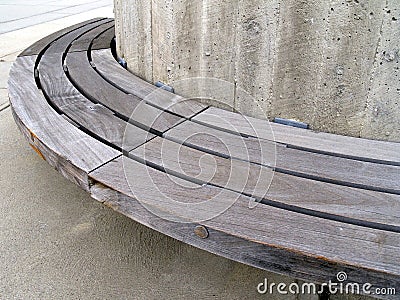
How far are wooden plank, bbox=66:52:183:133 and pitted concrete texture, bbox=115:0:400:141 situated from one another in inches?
11.0

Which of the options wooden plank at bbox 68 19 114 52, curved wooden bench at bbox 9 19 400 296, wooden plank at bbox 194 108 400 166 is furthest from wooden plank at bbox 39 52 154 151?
wooden plank at bbox 68 19 114 52

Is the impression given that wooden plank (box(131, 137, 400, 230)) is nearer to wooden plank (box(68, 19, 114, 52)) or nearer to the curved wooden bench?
the curved wooden bench

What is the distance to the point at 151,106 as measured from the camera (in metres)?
1.84

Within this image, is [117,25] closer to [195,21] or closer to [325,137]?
[195,21]

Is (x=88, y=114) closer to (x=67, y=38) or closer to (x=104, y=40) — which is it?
(x=104, y=40)

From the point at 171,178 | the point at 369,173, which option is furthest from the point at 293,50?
the point at 171,178

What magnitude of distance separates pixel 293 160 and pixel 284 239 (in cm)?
41

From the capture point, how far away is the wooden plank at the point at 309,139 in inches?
59.1

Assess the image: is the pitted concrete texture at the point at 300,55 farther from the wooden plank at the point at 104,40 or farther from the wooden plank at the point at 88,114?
the wooden plank at the point at 104,40

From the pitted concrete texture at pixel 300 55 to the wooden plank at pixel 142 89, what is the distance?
0.12 metres

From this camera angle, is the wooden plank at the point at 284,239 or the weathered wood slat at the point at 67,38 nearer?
the wooden plank at the point at 284,239

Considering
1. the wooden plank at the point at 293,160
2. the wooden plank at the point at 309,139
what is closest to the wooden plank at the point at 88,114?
the wooden plank at the point at 293,160

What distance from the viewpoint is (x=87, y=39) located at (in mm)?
2932

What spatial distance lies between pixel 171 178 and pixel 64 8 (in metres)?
7.06
